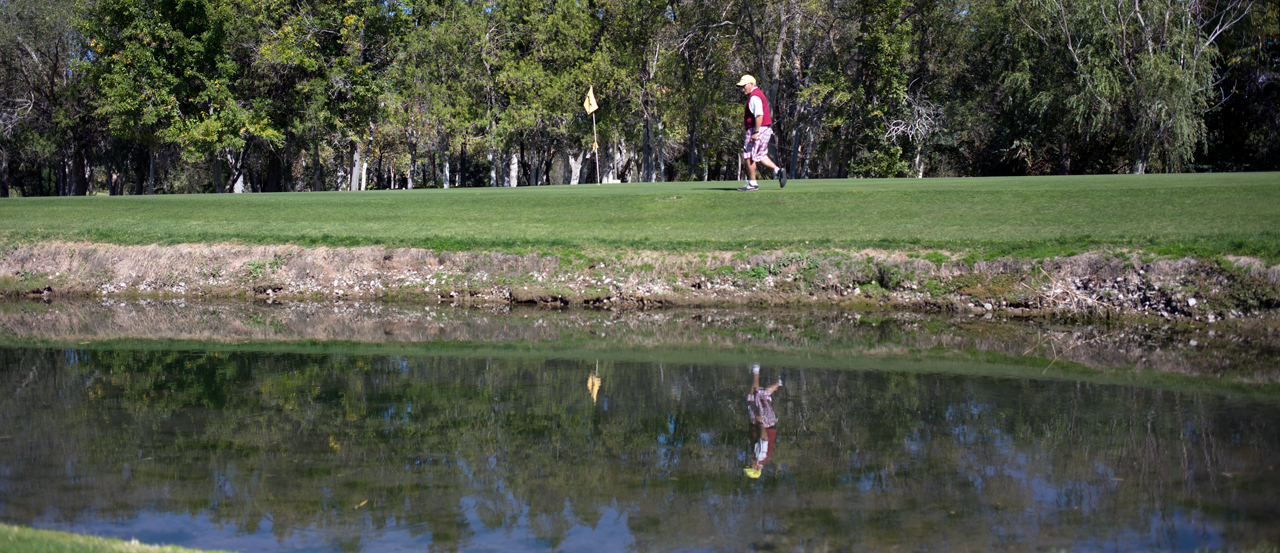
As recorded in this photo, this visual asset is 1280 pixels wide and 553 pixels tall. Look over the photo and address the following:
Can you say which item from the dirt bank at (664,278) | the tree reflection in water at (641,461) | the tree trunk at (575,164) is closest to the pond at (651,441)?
the tree reflection in water at (641,461)

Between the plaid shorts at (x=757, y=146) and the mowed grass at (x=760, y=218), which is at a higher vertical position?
the plaid shorts at (x=757, y=146)

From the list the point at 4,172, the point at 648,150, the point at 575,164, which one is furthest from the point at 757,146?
the point at 4,172

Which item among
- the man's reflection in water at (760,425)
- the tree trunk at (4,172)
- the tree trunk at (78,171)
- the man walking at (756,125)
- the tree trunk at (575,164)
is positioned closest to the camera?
the man's reflection in water at (760,425)

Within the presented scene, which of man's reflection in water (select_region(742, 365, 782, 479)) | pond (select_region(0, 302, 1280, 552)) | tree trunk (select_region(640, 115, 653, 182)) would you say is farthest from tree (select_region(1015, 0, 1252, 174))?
man's reflection in water (select_region(742, 365, 782, 479))

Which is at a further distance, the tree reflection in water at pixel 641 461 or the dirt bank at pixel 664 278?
the dirt bank at pixel 664 278

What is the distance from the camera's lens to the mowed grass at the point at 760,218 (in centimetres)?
1483

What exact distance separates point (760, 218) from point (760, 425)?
10837 millimetres

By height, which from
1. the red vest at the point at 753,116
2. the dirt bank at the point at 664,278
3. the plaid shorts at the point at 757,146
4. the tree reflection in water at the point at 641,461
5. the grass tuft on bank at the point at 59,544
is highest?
the red vest at the point at 753,116

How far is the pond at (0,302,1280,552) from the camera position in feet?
17.5

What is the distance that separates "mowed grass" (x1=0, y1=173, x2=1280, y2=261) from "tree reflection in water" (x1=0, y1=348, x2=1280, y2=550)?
6.51 m

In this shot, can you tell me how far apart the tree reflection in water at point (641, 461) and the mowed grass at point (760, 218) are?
256 inches

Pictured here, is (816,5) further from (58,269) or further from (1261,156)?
(58,269)

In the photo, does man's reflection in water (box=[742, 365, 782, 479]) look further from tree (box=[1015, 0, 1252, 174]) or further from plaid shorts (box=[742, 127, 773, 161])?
tree (box=[1015, 0, 1252, 174])

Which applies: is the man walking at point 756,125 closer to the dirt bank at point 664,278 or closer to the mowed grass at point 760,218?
the mowed grass at point 760,218
